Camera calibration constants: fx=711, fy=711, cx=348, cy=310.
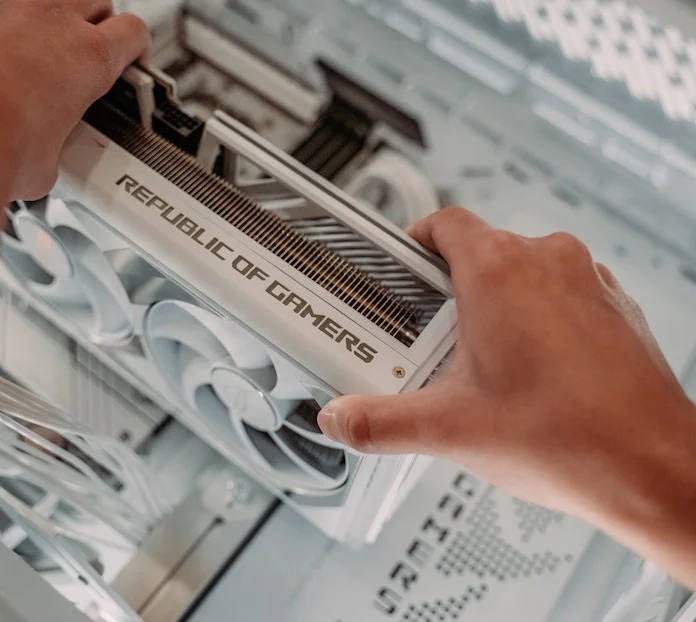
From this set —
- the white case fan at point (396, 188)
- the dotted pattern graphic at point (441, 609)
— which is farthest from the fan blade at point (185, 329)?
the white case fan at point (396, 188)

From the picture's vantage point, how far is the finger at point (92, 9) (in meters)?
0.62

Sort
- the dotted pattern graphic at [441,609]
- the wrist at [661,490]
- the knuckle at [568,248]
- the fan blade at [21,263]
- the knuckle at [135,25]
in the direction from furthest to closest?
the dotted pattern graphic at [441,609] → the fan blade at [21,263] → the knuckle at [135,25] → the knuckle at [568,248] → the wrist at [661,490]


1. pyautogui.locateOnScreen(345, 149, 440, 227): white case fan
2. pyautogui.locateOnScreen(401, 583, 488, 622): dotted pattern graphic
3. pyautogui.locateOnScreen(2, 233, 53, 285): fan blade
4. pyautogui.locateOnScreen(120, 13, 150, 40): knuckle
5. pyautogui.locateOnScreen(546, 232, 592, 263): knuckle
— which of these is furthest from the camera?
pyautogui.locateOnScreen(345, 149, 440, 227): white case fan

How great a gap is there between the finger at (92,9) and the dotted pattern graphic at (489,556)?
72 cm

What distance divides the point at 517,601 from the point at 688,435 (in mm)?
537

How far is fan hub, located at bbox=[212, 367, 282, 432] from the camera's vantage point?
0.65 metres

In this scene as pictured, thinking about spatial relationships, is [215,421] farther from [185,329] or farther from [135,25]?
[135,25]

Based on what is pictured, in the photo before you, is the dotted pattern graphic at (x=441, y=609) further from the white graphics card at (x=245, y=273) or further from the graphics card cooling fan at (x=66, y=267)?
the graphics card cooling fan at (x=66, y=267)

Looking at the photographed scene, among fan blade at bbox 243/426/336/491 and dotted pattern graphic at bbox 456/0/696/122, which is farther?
dotted pattern graphic at bbox 456/0/696/122

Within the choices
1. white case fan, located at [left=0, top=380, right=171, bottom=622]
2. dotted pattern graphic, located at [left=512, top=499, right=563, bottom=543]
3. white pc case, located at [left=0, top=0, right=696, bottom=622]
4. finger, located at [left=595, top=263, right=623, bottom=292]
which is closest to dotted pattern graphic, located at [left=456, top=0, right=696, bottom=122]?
white pc case, located at [left=0, top=0, right=696, bottom=622]

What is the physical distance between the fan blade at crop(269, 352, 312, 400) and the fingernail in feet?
0.16

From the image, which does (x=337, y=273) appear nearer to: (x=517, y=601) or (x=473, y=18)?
(x=517, y=601)

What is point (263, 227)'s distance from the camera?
60 centimetres

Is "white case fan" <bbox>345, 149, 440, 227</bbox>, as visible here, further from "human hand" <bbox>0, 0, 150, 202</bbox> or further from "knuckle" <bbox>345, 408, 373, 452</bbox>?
"knuckle" <bbox>345, 408, 373, 452</bbox>
